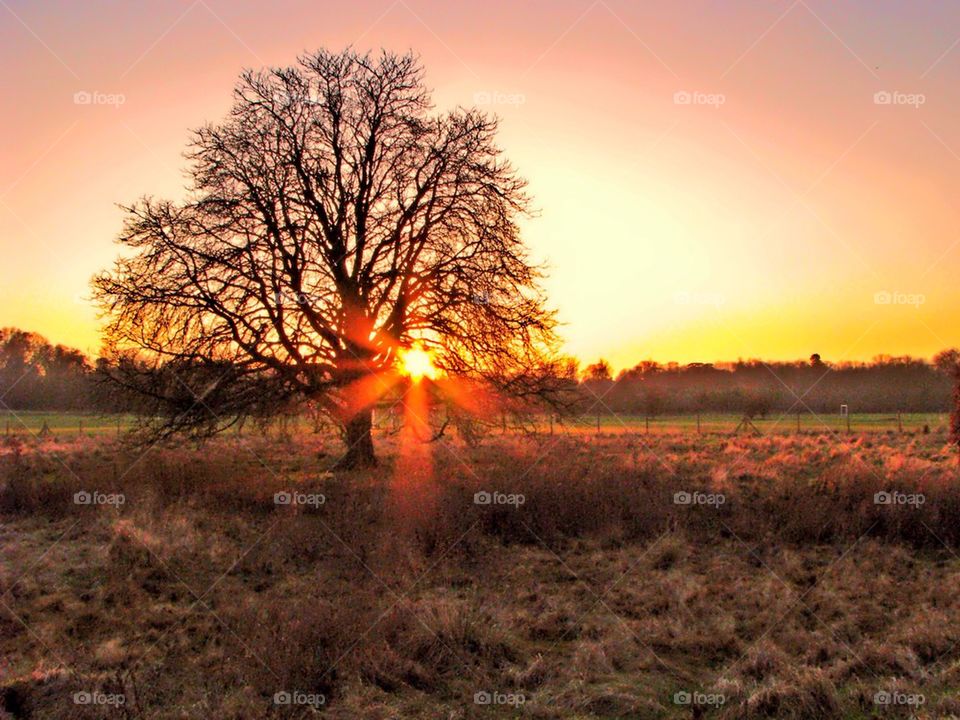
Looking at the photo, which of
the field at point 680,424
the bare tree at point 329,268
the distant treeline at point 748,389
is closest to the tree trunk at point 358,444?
the bare tree at point 329,268

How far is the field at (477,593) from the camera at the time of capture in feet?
19.9

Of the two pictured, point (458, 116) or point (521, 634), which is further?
point (458, 116)

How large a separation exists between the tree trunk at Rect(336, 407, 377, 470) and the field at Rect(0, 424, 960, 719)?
117cm

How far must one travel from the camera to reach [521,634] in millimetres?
7719

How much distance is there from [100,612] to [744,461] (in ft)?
57.5

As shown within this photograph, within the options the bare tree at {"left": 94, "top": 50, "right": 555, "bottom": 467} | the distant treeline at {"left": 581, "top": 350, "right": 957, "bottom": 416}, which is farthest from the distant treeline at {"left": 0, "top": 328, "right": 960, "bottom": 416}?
the bare tree at {"left": 94, "top": 50, "right": 555, "bottom": 467}

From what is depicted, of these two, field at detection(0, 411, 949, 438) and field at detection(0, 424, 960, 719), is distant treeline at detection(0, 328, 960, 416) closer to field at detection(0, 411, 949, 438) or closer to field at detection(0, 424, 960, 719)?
field at detection(0, 411, 949, 438)

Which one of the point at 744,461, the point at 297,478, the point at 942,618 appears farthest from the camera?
the point at 744,461

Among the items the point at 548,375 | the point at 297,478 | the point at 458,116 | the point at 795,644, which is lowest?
the point at 795,644

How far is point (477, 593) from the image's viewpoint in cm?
881

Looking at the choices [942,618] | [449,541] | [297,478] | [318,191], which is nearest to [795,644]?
[942,618]

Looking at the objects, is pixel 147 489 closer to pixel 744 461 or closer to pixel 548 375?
pixel 548 375

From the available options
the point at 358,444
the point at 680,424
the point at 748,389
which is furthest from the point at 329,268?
the point at 748,389

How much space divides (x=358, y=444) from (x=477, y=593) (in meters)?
9.13
